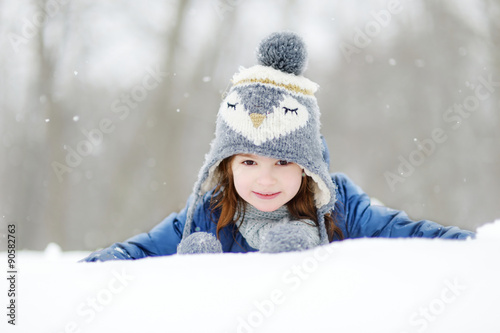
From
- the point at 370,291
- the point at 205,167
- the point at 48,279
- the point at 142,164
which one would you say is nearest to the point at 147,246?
the point at 205,167

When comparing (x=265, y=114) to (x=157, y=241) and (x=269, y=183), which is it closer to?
(x=269, y=183)

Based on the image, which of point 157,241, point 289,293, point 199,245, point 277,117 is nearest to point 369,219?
point 277,117

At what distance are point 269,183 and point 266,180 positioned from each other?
16 millimetres

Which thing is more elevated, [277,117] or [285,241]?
[277,117]

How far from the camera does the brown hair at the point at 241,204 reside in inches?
69.1

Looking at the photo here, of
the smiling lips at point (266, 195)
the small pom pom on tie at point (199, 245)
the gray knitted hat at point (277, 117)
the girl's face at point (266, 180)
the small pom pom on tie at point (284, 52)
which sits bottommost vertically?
the small pom pom on tie at point (199, 245)

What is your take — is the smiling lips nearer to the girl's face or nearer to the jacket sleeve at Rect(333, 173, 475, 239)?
the girl's face

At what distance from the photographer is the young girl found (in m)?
1.54

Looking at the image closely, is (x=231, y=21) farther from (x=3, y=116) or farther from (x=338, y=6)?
(x=3, y=116)

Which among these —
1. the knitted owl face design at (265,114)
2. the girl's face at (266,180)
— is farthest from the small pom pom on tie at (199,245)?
the knitted owl face design at (265,114)

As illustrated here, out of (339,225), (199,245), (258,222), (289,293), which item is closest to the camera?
(289,293)

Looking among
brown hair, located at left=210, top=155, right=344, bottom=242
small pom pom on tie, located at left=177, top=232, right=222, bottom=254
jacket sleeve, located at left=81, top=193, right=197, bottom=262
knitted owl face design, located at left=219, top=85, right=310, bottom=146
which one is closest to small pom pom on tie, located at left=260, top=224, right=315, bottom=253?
small pom pom on tie, located at left=177, top=232, right=222, bottom=254

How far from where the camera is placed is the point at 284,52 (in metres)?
1.62

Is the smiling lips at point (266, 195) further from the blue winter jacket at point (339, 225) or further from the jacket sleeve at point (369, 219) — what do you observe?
the jacket sleeve at point (369, 219)
